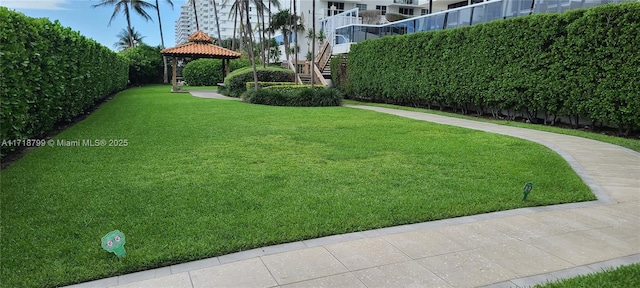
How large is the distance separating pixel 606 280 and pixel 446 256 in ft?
3.60

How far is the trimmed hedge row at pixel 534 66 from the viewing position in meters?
9.20

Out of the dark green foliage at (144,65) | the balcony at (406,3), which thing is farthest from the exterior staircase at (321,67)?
the balcony at (406,3)

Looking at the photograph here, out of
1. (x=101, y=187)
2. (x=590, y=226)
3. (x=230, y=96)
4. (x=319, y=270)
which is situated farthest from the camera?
(x=230, y=96)

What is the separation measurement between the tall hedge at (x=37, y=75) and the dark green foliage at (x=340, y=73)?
13.5 meters

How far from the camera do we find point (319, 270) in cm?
303

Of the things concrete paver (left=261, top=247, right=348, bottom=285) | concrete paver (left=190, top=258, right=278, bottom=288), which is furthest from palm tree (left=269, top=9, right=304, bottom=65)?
concrete paver (left=190, top=258, right=278, bottom=288)

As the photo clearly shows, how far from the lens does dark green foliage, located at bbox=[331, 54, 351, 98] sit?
74.1 feet

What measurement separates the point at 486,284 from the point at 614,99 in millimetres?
8834

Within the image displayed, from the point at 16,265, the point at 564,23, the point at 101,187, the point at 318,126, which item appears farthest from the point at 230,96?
the point at 16,265

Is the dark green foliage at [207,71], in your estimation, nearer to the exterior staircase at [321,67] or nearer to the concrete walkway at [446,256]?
the exterior staircase at [321,67]

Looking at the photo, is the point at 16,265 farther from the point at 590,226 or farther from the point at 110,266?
the point at 590,226

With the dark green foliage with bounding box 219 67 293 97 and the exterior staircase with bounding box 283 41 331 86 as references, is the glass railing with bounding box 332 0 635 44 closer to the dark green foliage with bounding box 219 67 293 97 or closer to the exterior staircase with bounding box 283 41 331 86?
the exterior staircase with bounding box 283 41 331 86

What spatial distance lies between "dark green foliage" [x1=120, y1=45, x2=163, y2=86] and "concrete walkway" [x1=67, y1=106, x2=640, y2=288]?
34.1 metres

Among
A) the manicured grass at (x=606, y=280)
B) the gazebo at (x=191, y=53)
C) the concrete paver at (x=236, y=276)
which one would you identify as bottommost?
the concrete paver at (x=236, y=276)
